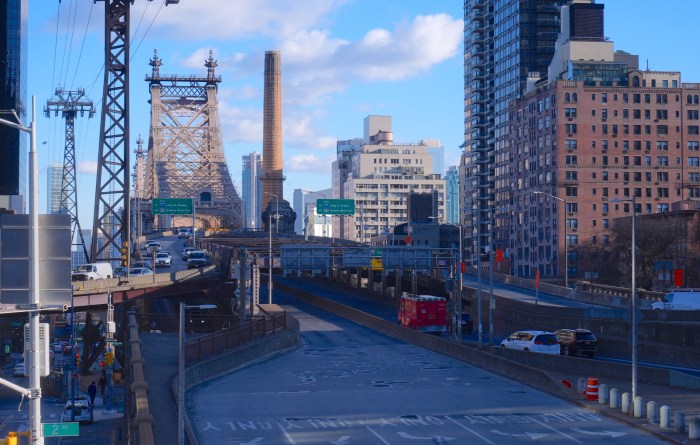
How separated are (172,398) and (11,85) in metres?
109

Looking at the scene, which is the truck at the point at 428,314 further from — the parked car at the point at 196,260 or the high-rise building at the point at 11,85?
the high-rise building at the point at 11,85

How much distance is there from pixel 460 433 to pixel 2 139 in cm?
11517

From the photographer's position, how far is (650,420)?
115 ft

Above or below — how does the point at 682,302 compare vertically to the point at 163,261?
below

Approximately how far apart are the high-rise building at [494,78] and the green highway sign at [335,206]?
30323 millimetres

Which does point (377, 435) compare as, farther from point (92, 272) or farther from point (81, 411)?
point (92, 272)

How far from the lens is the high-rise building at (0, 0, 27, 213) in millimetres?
135875

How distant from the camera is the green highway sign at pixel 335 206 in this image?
124000mm

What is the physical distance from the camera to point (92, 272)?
79.9 m

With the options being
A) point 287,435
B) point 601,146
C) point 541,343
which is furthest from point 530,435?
point 601,146

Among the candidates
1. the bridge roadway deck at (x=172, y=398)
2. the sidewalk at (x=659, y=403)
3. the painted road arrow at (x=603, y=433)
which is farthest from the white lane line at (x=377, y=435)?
the sidewalk at (x=659, y=403)

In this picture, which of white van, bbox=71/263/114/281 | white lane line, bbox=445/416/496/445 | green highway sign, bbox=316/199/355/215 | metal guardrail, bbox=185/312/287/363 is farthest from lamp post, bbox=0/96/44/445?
green highway sign, bbox=316/199/355/215

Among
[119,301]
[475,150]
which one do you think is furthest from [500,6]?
[119,301]

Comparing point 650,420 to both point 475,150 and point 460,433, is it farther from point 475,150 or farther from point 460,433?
point 475,150
